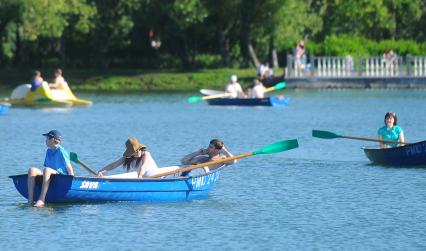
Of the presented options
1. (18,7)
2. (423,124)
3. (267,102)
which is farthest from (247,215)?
(18,7)

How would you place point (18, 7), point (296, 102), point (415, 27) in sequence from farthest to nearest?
1. point (415, 27)
2. point (18, 7)
3. point (296, 102)

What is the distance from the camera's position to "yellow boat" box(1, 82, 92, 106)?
56.1 meters

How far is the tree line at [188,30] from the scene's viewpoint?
71.8m

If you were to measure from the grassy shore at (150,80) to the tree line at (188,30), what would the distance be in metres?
2.29

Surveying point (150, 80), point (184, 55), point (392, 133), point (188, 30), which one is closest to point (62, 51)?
point (184, 55)

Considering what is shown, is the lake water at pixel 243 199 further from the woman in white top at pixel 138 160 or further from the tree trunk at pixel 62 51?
the tree trunk at pixel 62 51

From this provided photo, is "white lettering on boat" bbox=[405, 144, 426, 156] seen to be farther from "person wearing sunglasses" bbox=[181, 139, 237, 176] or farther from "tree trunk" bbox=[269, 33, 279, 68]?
"tree trunk" bbox=[269, 33, 279, 68]

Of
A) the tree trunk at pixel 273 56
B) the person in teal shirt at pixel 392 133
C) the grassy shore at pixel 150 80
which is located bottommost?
the grassy shore at pixel 150 80

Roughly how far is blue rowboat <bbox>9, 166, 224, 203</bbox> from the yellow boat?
32.1m

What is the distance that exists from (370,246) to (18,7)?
172 ft

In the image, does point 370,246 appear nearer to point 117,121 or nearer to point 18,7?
point 117,121

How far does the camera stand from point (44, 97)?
56125mm

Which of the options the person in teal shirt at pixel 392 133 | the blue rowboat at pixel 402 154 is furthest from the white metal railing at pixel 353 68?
the blue rowboat at pixel 402 154

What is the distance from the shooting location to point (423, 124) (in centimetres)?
4569
